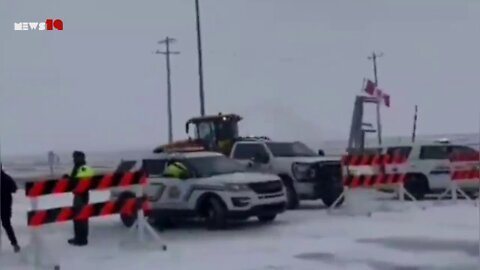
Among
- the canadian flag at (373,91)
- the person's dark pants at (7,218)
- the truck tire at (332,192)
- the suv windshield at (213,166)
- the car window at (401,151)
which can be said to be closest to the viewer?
the person's dark pants at (7,218)

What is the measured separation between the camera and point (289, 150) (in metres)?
21.0

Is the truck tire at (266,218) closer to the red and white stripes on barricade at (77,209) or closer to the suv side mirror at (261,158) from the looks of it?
the suv side mirror at (261,158)

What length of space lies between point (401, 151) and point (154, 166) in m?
8.24

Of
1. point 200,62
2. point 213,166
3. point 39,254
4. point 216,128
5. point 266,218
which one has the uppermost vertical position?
point 200,62

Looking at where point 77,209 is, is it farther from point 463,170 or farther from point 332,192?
point 463,170

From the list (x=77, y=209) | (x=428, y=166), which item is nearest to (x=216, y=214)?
(x=77, y=209)

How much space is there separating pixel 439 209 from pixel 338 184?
8.38 ft

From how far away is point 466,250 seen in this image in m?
12.3

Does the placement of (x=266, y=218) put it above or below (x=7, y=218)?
below

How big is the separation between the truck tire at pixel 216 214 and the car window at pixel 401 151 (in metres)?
7.60

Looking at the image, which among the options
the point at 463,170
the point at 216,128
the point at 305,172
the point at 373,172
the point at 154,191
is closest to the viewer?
the point at 154,191

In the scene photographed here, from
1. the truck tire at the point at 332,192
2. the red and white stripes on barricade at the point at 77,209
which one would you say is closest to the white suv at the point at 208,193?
the red and white stripes on barricade at the point at 77,209

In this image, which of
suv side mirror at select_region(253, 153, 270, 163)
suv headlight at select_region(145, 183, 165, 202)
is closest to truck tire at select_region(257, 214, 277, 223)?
suv headlight at select_region(145, 183, 165, 202)

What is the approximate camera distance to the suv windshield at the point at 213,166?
1659cm
